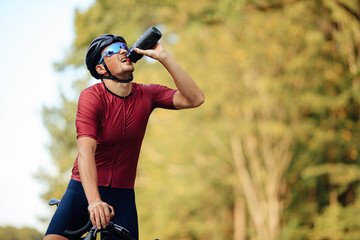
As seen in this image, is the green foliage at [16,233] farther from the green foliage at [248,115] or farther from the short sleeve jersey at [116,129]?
the short sleeve jersey at [116,129]

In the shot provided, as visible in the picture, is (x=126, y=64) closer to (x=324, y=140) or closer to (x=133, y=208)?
(x=133, y=208)

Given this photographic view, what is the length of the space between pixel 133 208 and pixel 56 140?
98.6 ft

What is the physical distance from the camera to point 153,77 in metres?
25.8

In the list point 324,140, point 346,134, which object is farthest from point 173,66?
point 324,140

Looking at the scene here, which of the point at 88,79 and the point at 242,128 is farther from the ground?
the point at 88,79

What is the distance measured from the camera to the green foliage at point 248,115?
11.8 meters

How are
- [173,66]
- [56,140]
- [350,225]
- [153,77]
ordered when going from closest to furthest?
[173,66] < [350,225] < [153,77] < [56,140]

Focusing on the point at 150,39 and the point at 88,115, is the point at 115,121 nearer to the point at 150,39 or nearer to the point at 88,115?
the point at 88,115

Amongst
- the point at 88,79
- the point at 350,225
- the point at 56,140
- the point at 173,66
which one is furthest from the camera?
the point at 56,140

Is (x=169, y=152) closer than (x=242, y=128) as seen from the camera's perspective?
No

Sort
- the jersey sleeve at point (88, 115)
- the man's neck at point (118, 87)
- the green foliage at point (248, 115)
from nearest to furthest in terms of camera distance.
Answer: the jersey sleeve at point (88, 115), the man's neck at point (118, 87), the green foliage at point (248, 115)

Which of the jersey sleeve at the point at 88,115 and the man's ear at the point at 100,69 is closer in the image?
the jersey sleeve at the point at 88,115

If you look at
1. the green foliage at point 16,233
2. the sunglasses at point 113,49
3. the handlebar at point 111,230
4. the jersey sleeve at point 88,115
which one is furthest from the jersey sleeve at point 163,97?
the green foliage at point 16,233

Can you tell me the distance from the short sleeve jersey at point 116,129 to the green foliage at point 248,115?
7484 millimetres
